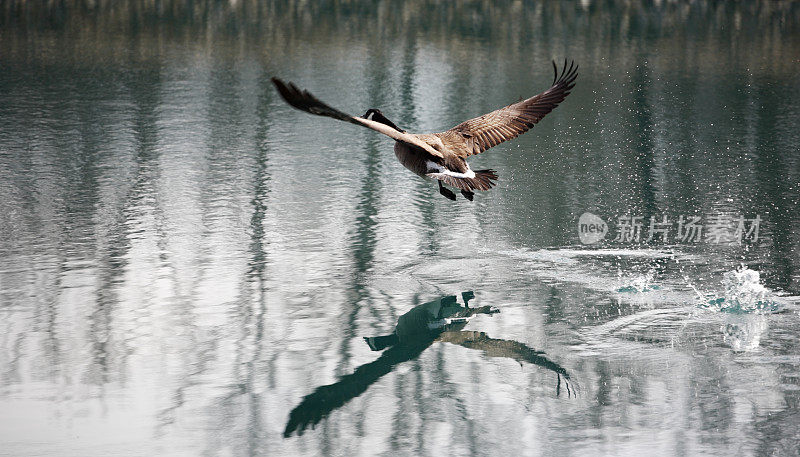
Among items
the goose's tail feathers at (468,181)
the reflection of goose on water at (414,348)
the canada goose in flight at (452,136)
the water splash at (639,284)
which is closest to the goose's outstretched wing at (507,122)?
the canada goose in flight at (452,136)

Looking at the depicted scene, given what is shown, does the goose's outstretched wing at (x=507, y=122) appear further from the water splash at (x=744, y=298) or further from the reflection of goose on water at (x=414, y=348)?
the water splash at (x=744, y=298)

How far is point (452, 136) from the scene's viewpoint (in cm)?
700

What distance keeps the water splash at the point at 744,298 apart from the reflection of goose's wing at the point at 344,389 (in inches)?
88.0

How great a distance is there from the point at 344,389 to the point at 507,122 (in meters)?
2.44

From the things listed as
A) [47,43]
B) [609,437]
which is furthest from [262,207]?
[47,43]

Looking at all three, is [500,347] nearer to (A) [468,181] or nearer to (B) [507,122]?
(A) [468,181]

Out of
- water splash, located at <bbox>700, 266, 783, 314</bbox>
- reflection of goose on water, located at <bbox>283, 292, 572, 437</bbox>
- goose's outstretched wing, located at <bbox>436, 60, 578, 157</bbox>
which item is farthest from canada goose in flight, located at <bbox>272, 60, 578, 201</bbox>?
water splash, located at <bbox>700, 266, 783, 314</bbox>

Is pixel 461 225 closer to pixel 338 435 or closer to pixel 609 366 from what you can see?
pixel 609 366

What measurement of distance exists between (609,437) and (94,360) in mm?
3225

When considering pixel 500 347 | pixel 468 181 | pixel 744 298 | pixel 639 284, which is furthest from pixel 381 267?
pixel 744 298

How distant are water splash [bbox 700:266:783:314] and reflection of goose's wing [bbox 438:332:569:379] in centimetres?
158

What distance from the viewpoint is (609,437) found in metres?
5.39

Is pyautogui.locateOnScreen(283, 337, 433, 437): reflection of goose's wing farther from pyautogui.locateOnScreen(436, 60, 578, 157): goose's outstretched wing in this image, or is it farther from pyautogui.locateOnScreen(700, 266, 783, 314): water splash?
pyautogui.locateOnScreen(700, 266, 783, 314): water splash

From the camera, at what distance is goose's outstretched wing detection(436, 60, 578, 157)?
715 centimetres
